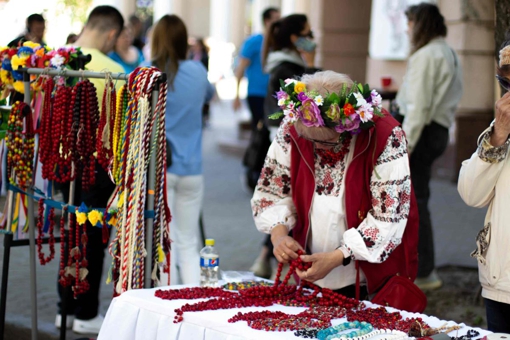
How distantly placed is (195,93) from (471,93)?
5392mm

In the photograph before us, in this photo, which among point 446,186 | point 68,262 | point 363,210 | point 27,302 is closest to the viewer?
point 363,210

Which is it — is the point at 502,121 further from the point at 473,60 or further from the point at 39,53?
the point at 473,60

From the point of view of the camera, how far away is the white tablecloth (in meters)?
2.94

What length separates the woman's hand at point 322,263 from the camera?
3.38 metres

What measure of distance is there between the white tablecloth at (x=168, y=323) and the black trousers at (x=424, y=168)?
272 centimetres

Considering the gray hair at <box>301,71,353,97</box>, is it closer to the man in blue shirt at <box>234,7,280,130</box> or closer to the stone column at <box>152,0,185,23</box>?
the man in blue shirt at <box>234,7,280,130</box>

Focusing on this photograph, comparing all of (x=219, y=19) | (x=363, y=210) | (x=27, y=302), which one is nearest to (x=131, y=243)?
(x=363, y=210)

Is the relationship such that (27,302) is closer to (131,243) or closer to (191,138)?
(191,138)

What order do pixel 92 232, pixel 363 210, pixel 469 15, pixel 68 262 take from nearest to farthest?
pixel 363 210 → pixel 68 262 → pixel 92 232 → pixel 469 15

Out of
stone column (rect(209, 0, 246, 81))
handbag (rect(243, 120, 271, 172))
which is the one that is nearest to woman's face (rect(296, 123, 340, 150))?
handbag (rect(243, 120, 271, 172))

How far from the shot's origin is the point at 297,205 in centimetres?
371

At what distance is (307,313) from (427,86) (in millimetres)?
3023

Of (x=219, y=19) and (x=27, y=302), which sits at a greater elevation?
(x=219, y=19)

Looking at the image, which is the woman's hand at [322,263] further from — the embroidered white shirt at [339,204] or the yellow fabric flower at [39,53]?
the yellow fabric flower at [39,53]
